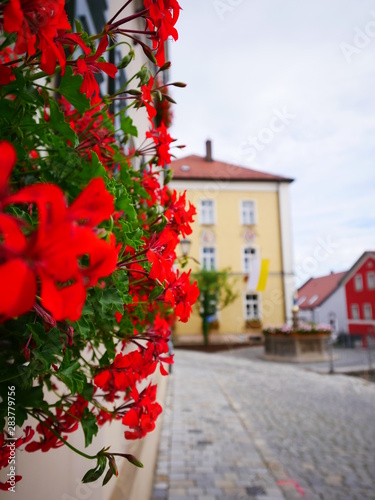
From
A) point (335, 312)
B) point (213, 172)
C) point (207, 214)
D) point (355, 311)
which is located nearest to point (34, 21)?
point (207, 214)

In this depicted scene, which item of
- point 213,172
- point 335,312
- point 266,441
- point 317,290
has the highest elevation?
point 213,172

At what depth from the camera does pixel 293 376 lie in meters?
10.3

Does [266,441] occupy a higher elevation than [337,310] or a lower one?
lower

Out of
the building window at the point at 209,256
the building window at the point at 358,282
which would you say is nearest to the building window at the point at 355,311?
the building window at the point at 358,282

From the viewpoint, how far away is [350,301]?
28438 mm

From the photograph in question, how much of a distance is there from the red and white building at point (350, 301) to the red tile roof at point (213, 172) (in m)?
11.0

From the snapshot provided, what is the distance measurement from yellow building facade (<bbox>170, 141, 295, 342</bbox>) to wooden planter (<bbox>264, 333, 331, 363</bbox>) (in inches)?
225

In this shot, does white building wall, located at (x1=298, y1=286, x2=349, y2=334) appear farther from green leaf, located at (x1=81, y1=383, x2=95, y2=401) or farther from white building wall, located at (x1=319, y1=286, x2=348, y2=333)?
green leaf, located at (x1=81, y1=383, x2=95, y2=401)

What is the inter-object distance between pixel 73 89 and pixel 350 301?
30691 millimetres

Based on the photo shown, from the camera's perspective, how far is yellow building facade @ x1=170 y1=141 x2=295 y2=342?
768 inches

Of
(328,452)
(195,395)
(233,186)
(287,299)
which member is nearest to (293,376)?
(195,395)

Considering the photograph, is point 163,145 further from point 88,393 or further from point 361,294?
point 361,294

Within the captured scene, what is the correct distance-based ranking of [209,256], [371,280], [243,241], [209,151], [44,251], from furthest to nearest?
[371,280]
[209,151]
[209,256]
[243,241]
[44,251]

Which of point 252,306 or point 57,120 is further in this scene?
point 252,306
